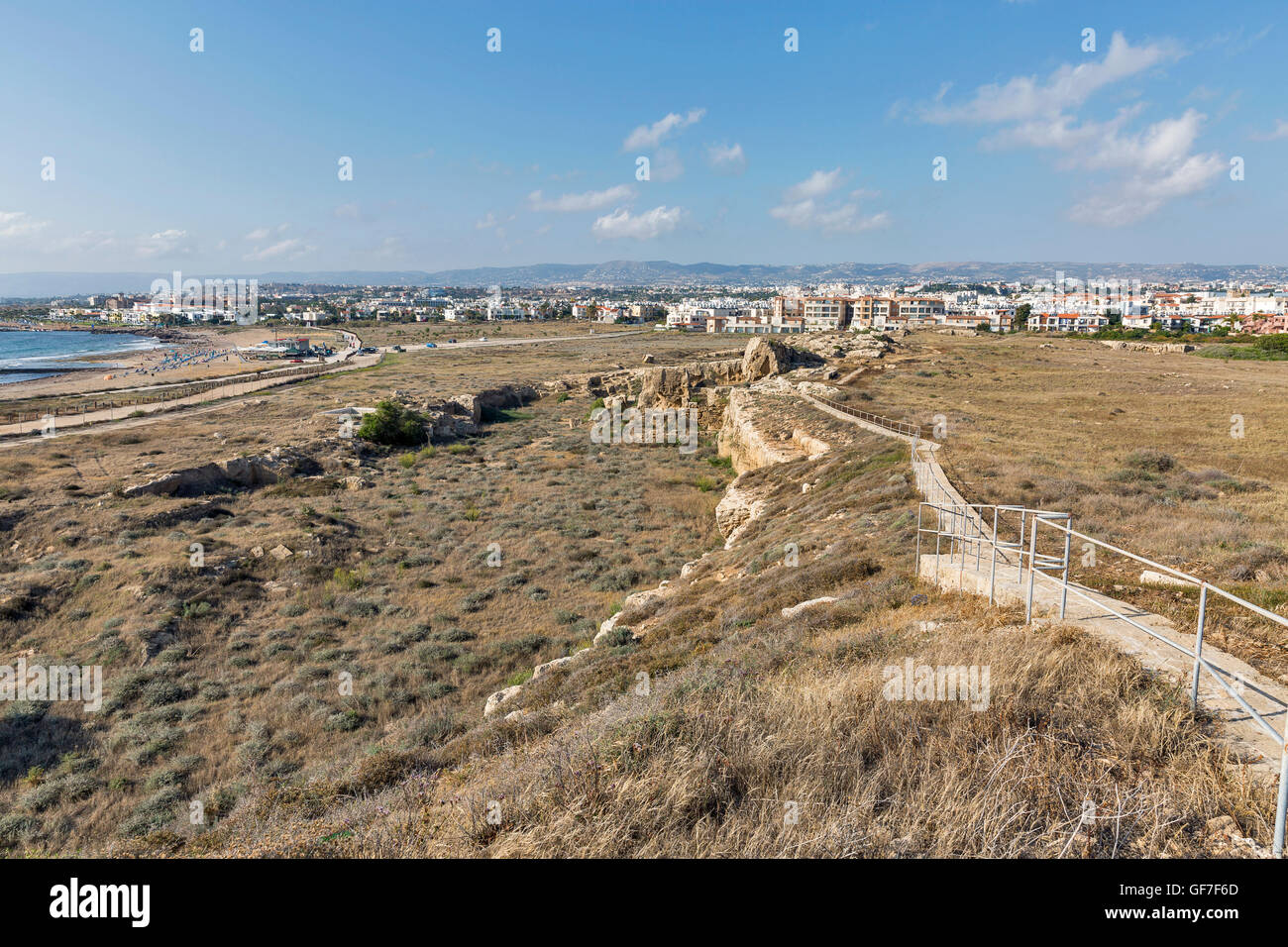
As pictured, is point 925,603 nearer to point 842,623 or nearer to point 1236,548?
point 842,623

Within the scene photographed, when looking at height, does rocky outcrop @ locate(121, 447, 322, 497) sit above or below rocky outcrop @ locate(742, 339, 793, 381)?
below

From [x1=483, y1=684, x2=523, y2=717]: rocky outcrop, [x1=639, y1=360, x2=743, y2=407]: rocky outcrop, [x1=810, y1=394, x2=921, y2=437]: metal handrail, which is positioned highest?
[x1=639, y1=360, x2=743, y2=407]: rocky outcrop

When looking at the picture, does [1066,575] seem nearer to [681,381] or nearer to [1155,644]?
[1155,644]

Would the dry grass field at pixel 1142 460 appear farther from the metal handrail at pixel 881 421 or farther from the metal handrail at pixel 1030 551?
the metal handrail at pixel 881 421

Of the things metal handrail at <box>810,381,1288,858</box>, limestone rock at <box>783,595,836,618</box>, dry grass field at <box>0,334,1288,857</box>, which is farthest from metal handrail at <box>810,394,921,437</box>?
limestone rock at <box>783,595,836,618</box>

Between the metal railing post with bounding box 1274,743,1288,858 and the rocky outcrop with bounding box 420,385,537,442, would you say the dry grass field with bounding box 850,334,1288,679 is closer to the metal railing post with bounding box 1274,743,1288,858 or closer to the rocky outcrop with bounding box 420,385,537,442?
the metal railing post with bounding box 1274,743,1288,858

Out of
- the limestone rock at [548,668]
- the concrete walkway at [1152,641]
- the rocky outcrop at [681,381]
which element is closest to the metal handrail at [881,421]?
the rocky outcrop at [681,381]

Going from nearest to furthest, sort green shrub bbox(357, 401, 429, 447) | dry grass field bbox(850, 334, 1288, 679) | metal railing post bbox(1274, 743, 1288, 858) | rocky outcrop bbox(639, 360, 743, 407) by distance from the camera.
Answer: metal railing post bbox(1274, 743, 1288, 858) < dry grass field bbox(850, 334, 1288, 679) < green shrub bbox(357, 401, 429, 447) < rocky outcrop bbox(639, 360, 743, 407)

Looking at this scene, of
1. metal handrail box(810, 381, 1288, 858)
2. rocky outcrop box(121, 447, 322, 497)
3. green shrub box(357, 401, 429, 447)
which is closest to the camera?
metal handrail box(810, 381, 1288, 858)

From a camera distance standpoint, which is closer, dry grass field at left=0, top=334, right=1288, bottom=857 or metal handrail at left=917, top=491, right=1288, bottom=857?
metal handrail at left=917, top=491, right=1288, bottom=857
